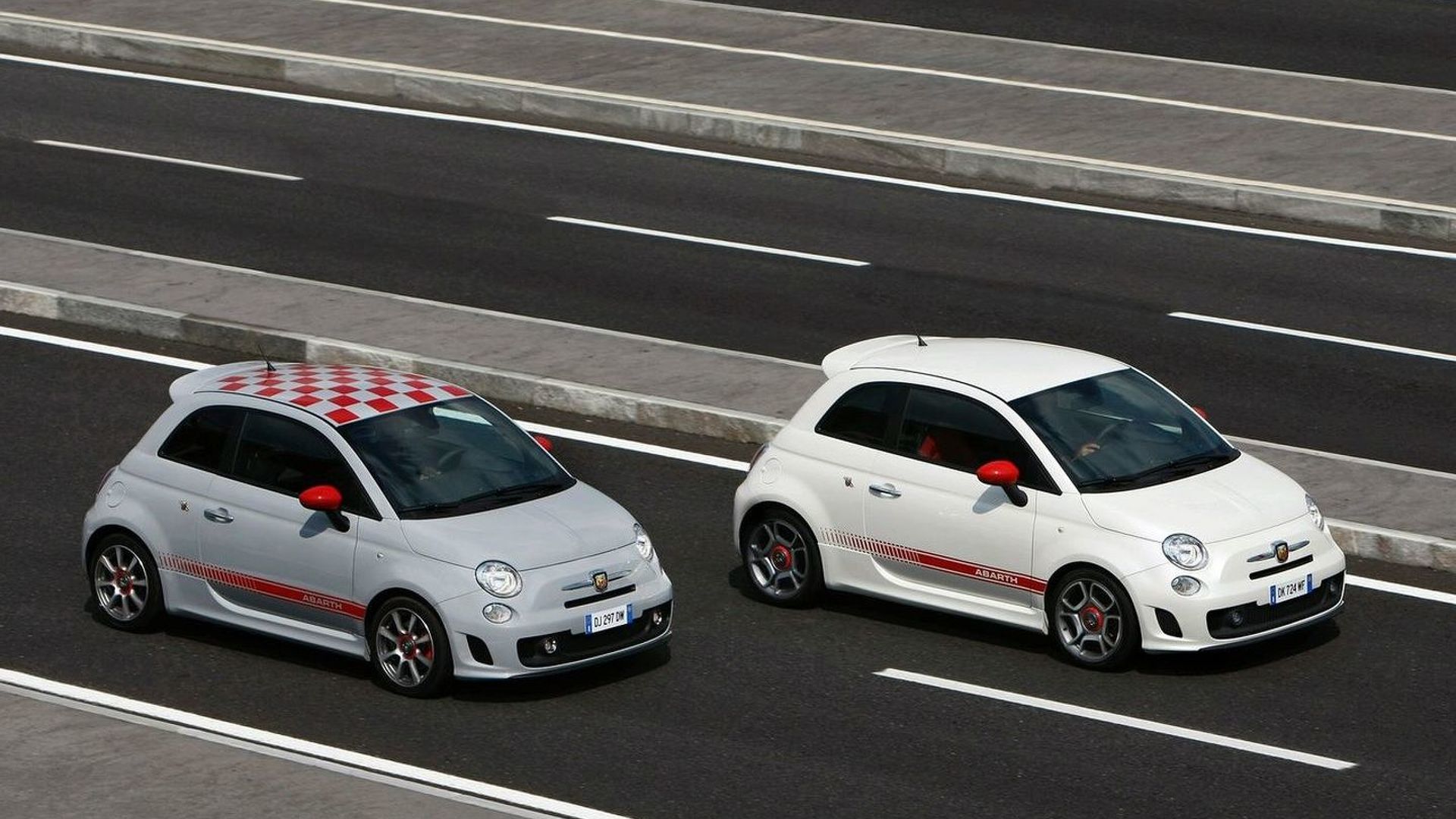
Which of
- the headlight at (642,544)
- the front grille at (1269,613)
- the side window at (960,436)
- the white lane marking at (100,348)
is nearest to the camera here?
the front grille at (1269,613)

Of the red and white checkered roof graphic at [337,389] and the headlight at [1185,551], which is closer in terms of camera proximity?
the headlight at [1185,551]

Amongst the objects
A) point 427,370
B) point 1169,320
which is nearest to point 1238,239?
point 1169,320

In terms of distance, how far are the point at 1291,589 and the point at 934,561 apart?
1929mm

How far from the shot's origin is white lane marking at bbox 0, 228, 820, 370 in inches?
642

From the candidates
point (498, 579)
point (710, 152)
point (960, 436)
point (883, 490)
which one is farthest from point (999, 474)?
point (710, 152)

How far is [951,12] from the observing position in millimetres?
27297

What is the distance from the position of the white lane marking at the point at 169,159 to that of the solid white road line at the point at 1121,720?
1223 centimetres

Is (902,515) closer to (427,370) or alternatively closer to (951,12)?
(427,370)

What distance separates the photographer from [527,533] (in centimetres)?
1089

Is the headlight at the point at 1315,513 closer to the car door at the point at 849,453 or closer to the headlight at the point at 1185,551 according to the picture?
the headlight at the point at 1185,551

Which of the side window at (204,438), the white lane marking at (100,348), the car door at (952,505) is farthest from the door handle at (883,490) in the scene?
the white lane marking at (100,348)

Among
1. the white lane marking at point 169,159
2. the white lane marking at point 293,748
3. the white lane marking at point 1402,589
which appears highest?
the white lane marking at point 169,159

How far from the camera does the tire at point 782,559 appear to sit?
484 inches

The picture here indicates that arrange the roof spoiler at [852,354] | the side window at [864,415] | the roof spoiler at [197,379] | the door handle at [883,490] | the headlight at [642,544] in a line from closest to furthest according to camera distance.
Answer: the headlight at [642,544], the roof spoiler at [197,379], the door handle at [883,490], the side window at [864,415], the roof spoiler at [852,354]
